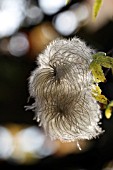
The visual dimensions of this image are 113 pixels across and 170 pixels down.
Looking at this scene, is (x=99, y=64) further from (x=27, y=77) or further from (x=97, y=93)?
(x=27, y=77)

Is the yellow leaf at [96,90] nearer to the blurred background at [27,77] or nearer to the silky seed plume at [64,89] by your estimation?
the silky seed plume at [64,89]

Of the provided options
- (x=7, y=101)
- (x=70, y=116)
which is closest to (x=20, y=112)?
(x=7, y=101)

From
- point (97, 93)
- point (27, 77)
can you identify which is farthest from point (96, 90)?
point (27, 77)

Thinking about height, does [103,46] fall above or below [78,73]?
above

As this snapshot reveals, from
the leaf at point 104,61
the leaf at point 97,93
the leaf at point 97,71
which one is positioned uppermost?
the leaf at point 104,61

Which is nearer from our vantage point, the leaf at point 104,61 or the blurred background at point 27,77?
the leaf at point 104,61

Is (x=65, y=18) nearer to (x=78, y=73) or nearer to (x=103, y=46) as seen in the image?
(x=103, y=46)

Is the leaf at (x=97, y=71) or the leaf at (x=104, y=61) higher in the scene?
the leaf at (x=104, y=61)

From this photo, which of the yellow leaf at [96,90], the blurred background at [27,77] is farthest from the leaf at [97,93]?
the blurred background at [27,77]
